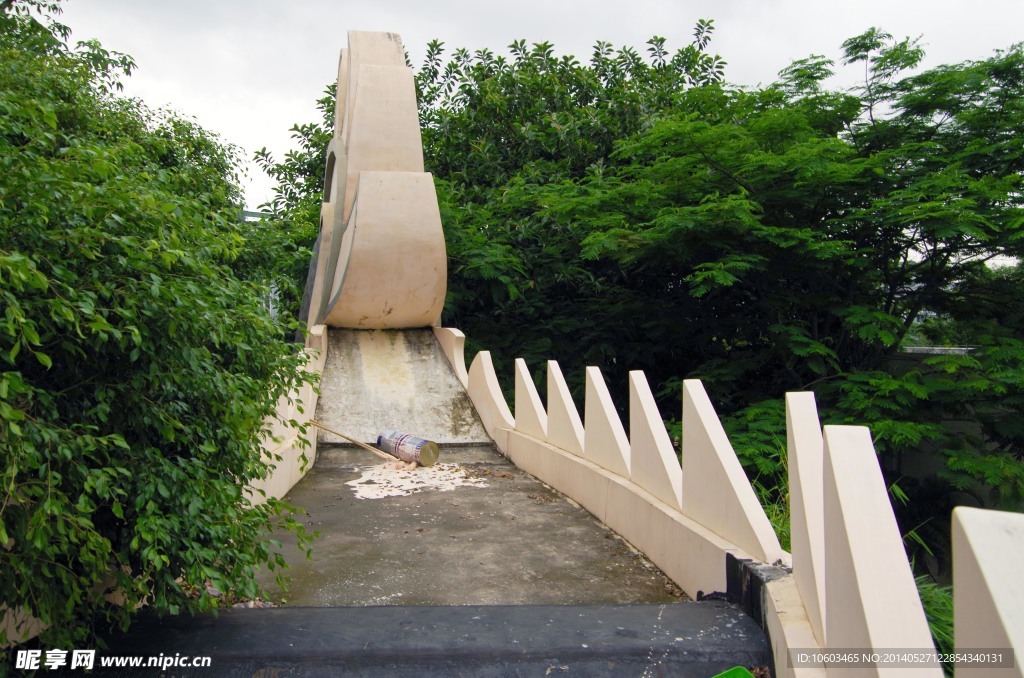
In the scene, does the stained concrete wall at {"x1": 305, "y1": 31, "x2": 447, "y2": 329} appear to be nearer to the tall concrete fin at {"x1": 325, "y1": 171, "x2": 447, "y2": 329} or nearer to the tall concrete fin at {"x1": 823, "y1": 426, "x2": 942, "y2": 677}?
the tall concrete fin at {"x1": 325, "y1": 171, "x2": 447, "y2": 329}

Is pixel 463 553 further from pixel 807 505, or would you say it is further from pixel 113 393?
pixel 113 393

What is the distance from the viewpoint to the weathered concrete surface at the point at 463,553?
437cm

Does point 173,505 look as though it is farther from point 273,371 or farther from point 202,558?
point 273,371

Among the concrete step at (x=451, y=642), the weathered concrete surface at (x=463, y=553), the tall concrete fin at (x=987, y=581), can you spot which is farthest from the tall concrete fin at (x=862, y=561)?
the weathered concrete surface at (x=463, y=553)

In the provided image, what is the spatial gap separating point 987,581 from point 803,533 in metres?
1.29

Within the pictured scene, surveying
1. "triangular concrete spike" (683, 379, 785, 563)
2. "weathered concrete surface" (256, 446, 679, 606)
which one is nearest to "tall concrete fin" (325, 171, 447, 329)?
"weathered concrete surface" (256, 446, 679, 606)

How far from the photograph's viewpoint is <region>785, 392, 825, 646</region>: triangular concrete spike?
117 inches

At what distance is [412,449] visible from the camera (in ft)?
25.9

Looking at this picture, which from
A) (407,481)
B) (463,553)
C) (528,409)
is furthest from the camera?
(528,409)

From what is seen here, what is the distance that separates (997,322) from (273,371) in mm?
8413

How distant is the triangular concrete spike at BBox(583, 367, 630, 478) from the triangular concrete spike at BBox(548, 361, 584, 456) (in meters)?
0.23

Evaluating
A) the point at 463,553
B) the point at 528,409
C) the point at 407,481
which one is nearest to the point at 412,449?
the point at 407,481

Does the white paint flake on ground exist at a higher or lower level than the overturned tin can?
lower

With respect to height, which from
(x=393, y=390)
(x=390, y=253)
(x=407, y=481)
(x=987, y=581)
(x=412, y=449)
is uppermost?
(x=390, y=253)
